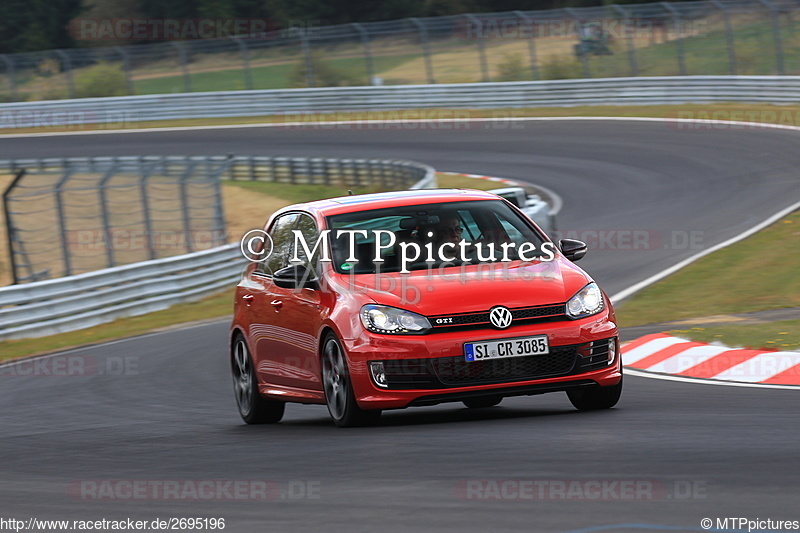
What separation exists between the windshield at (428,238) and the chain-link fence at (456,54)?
1097 inches

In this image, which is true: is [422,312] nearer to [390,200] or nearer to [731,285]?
[390,200]

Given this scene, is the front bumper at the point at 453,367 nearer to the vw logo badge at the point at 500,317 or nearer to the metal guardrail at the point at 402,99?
the vw logo badge at the point at 500,317

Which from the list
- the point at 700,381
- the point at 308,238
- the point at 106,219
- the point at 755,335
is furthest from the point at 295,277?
the point at 106,219

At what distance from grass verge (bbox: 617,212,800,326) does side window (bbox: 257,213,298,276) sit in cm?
536

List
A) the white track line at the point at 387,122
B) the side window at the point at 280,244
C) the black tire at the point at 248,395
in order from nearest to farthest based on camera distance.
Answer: the side window at the point at 280,244
the black tire at the point at 248,395
the white track line at the point at 387,122

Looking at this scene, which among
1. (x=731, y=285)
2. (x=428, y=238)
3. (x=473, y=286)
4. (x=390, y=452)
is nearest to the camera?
(x=390, y=452)

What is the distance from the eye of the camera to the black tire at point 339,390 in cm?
784

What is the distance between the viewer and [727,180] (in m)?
25.0

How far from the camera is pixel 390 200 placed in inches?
347

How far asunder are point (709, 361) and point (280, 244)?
3.39m

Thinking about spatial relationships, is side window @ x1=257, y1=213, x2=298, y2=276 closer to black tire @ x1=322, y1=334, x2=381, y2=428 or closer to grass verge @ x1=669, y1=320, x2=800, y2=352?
black tire @ x1=322, y1=334, x2=381, y2=428

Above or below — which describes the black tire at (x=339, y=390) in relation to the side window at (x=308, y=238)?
below

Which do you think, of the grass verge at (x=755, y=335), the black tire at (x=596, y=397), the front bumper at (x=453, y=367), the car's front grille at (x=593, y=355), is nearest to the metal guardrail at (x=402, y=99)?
the grass verge at (x=755, y=335)

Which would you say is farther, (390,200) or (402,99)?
(402,99)
